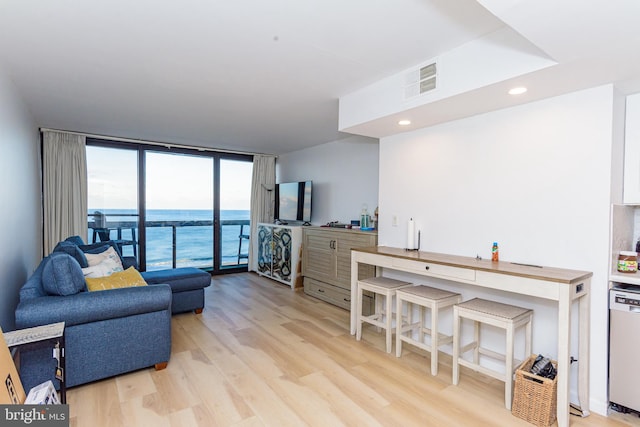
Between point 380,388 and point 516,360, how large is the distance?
1.08 m

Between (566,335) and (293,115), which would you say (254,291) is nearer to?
(293,115)

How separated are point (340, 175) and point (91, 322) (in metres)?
3.64

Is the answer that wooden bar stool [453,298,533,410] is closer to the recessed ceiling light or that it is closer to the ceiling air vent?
the recessed ceiling light

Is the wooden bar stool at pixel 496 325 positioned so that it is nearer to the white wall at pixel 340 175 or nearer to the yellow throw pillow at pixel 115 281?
the white wall at pixel 340 175

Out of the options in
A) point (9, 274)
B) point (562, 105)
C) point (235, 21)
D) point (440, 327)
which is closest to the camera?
point (235, 21)

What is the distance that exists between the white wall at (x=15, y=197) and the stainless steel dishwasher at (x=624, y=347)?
422cm

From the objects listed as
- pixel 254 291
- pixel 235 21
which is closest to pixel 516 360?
pixel 235 21

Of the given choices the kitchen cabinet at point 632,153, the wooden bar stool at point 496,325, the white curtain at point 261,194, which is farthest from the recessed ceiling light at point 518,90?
the white curtain at point 261,194

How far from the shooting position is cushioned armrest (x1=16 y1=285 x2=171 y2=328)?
2.06 metres

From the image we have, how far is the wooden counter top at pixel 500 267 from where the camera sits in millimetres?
1957

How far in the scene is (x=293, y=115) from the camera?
3.71 m

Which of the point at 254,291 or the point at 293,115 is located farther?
the point at 254,291

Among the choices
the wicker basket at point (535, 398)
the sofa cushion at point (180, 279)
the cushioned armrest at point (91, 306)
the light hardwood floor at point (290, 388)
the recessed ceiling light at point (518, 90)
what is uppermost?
the recessed ceiling light at point (518, 90)

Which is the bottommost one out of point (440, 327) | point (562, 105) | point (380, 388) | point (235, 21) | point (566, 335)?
point (380, 388)
